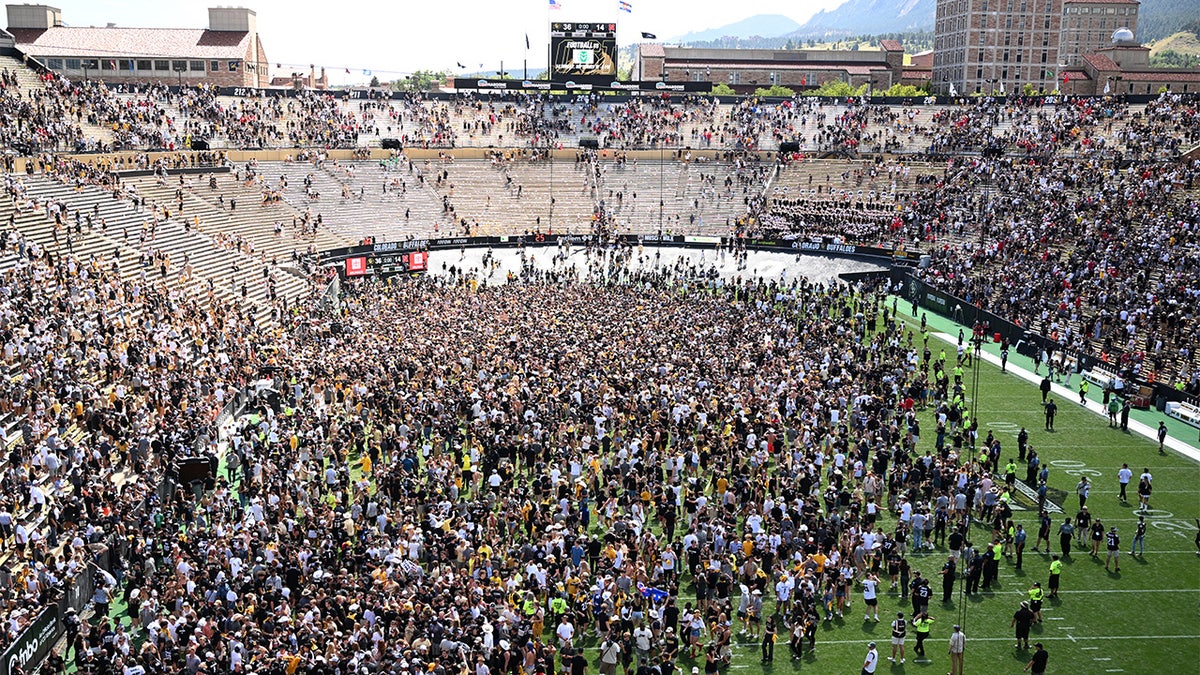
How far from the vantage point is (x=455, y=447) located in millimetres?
25078

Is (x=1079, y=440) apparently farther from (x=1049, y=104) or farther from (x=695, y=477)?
(x=1049, y=104)

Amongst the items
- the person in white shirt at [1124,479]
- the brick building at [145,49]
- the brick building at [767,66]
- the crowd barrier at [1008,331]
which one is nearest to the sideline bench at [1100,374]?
the crowd barrier at [1008,331]

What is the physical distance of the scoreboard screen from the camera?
75438 millimetres

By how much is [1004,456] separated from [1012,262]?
22.5 m

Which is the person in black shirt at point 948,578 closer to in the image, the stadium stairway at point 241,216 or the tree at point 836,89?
the stadium stairway at point 241,216

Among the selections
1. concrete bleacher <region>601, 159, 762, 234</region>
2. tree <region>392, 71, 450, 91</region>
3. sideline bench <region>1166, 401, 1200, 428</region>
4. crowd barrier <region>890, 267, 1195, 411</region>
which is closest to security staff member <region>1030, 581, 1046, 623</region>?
sideline bench <region>1166, 401, 1200, 428</region>

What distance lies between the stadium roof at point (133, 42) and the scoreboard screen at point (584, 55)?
91.8ft

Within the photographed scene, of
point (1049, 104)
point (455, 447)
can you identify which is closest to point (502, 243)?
point (455, 447)

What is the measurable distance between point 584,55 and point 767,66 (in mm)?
54408

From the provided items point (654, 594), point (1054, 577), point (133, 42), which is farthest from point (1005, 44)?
point (654, 594)

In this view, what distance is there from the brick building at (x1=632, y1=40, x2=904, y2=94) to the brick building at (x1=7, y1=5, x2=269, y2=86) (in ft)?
149

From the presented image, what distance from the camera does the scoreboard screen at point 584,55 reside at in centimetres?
7544

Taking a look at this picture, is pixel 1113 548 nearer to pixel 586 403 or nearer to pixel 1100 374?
pixel 586 403

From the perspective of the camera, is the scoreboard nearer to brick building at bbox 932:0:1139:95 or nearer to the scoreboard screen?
the scoreboard screen
